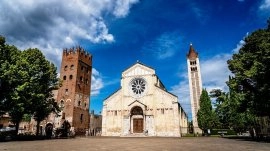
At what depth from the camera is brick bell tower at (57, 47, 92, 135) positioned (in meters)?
46.3

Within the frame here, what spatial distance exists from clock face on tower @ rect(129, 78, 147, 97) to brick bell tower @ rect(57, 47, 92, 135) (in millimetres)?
13924

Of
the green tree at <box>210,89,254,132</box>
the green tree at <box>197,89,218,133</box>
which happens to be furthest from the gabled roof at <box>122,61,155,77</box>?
the green tree at <box>197,89,218,133</box>

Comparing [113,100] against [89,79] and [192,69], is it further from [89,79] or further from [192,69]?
[192,69]

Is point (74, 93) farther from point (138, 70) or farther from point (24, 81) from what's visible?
point (24, 81)

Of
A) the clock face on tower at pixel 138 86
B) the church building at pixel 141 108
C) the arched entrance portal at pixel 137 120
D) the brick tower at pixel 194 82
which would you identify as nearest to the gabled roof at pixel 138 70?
the church building at pixel 141 108

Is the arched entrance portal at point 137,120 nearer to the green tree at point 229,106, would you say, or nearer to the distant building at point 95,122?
the green tree at point 229,106

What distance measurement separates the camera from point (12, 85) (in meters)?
22.3

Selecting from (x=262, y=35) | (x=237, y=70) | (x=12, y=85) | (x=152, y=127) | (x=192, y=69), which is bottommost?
(x=152, y=127)

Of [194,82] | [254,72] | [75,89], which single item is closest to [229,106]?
[254,72]

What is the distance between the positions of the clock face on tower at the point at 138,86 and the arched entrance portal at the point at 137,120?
3093mm

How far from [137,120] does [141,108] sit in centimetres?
255

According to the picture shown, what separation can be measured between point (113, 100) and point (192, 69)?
29.8 metres

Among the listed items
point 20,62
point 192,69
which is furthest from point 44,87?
point 192,69

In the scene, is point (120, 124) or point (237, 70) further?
point (120, 124)
